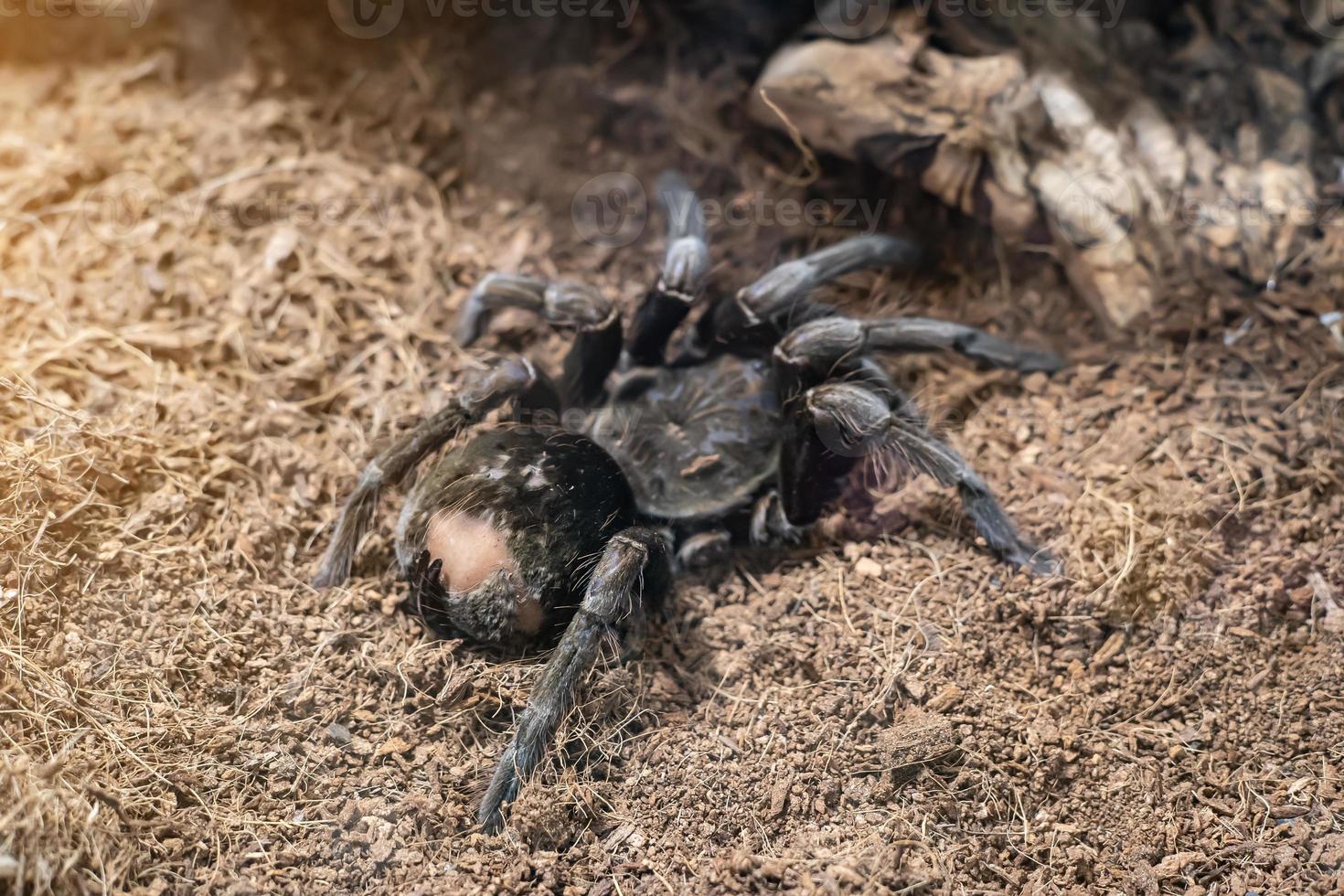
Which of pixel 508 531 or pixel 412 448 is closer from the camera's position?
pixel 508 531

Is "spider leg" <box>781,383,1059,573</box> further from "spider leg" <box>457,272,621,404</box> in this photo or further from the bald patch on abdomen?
the bald patch on abdomen

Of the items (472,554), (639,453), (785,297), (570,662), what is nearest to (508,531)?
(472,554)

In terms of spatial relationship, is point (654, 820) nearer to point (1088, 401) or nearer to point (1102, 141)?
point (1088, 401)

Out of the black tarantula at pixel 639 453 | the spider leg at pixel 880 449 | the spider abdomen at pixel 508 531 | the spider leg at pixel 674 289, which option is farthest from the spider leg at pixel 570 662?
the spider leg at pixel 674 289

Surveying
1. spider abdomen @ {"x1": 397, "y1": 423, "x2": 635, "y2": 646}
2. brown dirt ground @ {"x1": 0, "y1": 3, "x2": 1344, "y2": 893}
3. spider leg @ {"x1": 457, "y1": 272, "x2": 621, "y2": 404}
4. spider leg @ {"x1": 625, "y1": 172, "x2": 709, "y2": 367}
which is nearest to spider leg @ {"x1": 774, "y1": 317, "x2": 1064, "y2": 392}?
brown dirt ground @ {"x1": 0, "y1": 3, "x2": 1344, "y2": 893}

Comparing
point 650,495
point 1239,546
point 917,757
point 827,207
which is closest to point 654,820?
point 917,757

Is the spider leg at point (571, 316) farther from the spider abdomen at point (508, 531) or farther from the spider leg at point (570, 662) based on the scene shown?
the spider leg at point (570, 662)

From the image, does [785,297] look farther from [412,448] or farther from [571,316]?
[412,448]

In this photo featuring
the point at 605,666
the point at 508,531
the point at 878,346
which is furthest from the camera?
the point at 878,346

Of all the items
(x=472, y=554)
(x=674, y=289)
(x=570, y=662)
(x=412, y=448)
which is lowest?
(x=570, y=662)
